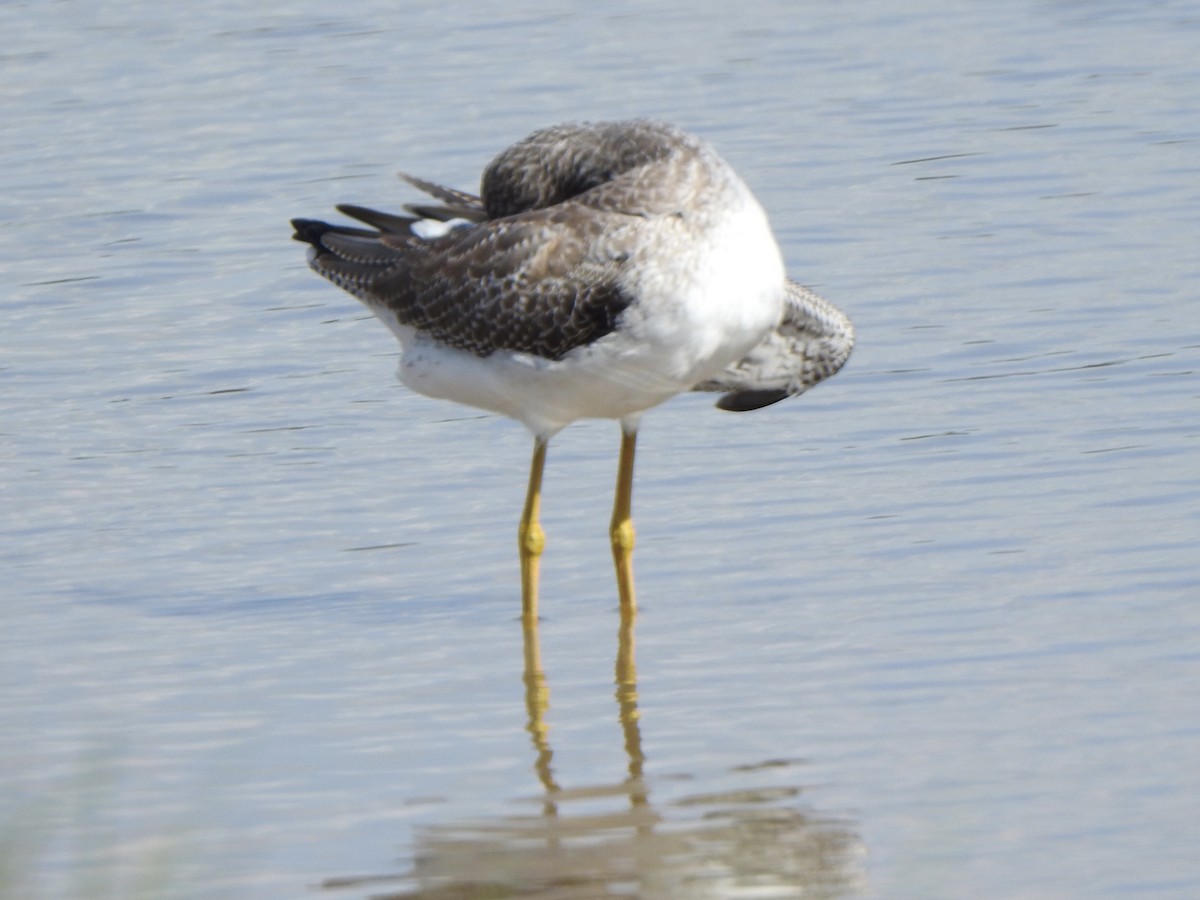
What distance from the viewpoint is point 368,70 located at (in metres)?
19.2

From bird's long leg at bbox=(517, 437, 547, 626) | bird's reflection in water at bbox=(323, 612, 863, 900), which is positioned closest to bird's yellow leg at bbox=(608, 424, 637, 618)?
bird's long leg at bbox=(517, 437, 547, 626)

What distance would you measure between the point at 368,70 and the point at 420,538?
411 inches

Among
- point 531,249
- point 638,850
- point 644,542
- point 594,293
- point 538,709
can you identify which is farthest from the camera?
point 644,542

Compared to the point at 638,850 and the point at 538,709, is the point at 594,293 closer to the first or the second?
the point at 538,709

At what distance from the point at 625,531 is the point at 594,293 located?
1.10m

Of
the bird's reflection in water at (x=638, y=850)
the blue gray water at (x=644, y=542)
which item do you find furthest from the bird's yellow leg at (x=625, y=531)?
the bird's reflection in water at (x=638, y=850)

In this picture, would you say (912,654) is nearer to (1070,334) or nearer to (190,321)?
(1070,334)

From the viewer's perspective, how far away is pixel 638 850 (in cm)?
634

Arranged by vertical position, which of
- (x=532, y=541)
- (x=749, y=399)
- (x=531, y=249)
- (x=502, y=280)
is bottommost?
(x=532, y=541)

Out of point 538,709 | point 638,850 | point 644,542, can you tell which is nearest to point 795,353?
point 644,542

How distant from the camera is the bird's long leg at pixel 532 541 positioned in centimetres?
864

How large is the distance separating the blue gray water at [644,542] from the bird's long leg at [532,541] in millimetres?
109

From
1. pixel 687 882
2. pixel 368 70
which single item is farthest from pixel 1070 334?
pixel 368 70

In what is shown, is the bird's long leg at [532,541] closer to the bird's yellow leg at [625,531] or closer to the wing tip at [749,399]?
the bird's yellow leg at [625,531]
